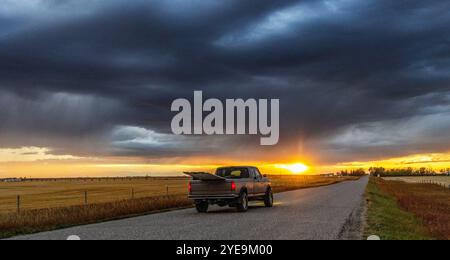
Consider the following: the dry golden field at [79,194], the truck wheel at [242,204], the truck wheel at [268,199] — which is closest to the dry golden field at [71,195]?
the dry golden field at [79,194]

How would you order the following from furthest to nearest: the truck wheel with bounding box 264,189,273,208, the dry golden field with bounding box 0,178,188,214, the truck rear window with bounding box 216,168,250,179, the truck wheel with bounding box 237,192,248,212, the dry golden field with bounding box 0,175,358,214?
1. the dry golden field with bounding box 0,175,358,214
2. the dry golden field with bounding box 0,178,188,214
3. the truck wheel with bounding box 264,189,273,208
4. the truck rear window with bounding box 216,168,250,179
5. the truck wheel with bounding box 237,192,248,212

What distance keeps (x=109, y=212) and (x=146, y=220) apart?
3286 millimetres

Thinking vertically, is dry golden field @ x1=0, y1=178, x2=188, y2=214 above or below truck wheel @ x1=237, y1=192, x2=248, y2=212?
below

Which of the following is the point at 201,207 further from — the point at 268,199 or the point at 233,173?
the point at 268,199

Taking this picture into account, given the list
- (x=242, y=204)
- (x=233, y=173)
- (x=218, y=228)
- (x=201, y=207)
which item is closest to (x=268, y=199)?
(x=233, y=173)

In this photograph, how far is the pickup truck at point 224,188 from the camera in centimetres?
2369

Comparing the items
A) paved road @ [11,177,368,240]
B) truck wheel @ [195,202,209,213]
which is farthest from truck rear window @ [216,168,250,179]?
paved road @ [11,177,368,240]

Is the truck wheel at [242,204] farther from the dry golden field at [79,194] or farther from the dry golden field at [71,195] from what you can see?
the dry golden field at [79,194]

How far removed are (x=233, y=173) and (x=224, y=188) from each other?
1938mm

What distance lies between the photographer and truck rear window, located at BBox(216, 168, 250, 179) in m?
25.4

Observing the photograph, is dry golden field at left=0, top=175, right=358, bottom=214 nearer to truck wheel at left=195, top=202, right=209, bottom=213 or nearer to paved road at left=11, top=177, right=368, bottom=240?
truck wheel at left=195, top=202, right=209, bottom=213

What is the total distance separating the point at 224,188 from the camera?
23734 mm
